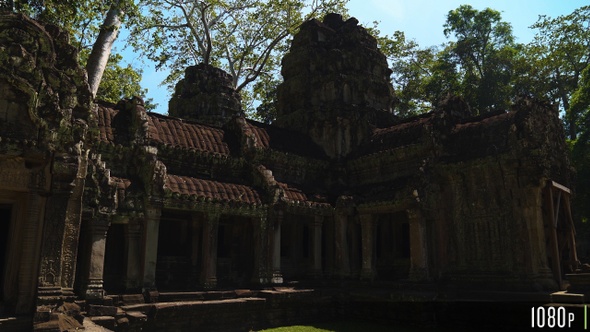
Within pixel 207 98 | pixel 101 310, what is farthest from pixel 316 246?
pixel 207 98

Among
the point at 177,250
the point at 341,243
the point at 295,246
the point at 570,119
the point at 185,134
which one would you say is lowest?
the point at 177,250

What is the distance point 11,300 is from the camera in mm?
8195

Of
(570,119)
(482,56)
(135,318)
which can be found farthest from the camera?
(482,56)

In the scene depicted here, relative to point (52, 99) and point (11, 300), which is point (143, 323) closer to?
point (11, 300)

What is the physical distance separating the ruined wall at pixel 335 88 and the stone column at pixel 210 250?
286 inches

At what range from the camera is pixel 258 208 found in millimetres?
13844

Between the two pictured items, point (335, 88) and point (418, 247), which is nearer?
point (418, 247)

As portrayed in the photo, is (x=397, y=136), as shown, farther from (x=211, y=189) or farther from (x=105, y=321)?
(x=105, y=321)

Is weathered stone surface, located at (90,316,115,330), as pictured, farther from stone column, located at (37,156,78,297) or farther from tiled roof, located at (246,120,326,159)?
tiled roof, located at (246,120,326,159)

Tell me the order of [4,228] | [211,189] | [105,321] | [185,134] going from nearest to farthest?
[105,321] → [4,228] → [211,189] → [185,134]

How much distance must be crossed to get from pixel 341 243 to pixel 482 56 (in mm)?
22022

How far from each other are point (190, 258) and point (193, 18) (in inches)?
763

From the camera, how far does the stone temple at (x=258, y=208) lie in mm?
8547

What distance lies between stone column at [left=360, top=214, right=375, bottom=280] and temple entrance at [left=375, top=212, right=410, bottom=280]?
58cm
